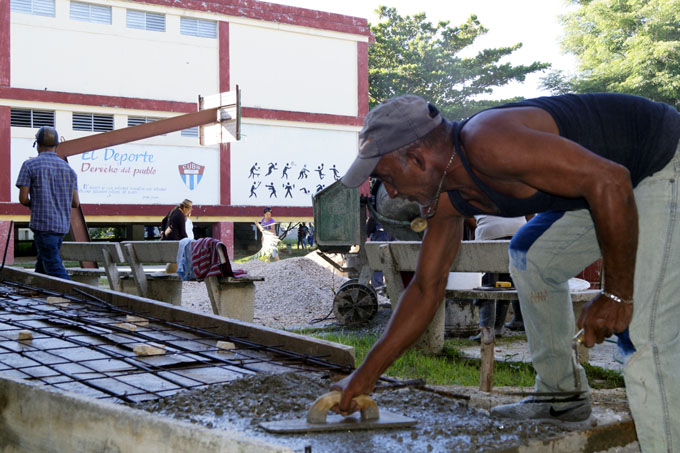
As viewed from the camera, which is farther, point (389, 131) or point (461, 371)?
point (461, 371)

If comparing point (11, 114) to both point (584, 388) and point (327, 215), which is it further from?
point (584, 388)

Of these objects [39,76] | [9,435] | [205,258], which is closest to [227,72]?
[39,76]

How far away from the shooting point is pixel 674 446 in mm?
2123

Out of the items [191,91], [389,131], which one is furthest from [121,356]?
[191,91]

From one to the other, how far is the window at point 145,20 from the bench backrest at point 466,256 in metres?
19.7

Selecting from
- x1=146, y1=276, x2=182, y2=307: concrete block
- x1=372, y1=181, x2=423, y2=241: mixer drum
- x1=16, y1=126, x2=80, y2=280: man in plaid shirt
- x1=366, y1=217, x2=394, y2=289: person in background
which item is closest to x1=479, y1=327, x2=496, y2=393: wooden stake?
x1=372, y1=181, x2=423, y2=241: mixer drum

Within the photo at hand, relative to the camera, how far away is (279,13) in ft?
81.5

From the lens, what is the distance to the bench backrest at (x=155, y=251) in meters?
7.07

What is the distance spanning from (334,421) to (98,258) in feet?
20.7

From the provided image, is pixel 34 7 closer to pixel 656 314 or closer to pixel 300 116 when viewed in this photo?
pixel 300 116

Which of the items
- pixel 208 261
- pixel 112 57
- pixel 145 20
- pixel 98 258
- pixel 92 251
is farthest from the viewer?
pixel 145 20

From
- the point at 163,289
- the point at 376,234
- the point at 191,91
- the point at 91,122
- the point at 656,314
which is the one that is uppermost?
the point at 191,91

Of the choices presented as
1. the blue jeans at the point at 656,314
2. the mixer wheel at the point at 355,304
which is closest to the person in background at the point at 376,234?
the mixer wheel at the point at 355,304

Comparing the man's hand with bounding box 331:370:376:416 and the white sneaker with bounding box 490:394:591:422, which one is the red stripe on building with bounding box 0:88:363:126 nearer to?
the man's hand with bounding box 331:370:376:416
